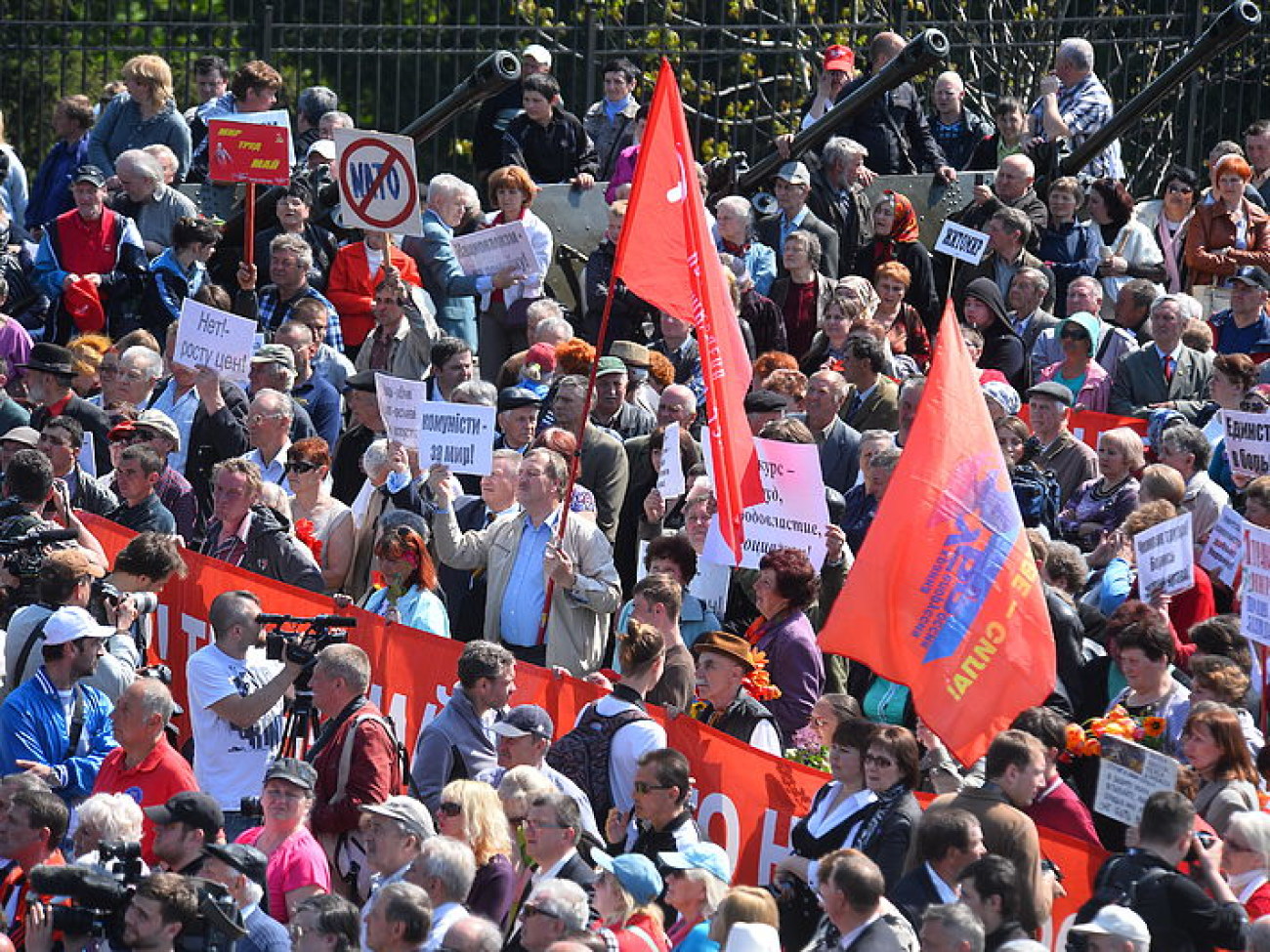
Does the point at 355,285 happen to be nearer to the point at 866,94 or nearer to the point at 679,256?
the point at 866,94

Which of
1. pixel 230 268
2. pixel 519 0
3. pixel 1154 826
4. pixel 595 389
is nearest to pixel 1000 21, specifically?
pixel 519 0

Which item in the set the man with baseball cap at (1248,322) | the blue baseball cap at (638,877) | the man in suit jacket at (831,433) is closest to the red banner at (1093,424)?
the man with baseball cap at (1248,322)

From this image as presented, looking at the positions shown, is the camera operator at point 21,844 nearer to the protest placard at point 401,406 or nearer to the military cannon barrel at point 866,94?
the protest placard at point 401,406

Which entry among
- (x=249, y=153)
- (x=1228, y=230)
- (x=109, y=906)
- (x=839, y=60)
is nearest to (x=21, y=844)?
(x=109, y=906)

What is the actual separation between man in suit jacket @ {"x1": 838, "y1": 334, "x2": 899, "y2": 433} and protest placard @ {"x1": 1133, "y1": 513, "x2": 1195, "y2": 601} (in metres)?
2.92

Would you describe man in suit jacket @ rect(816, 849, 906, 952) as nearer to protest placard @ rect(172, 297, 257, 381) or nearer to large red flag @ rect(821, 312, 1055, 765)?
large red flag @ rect(821, 312, 1055, 765)

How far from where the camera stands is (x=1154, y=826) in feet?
27.9

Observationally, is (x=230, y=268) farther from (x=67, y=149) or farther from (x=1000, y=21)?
(x=1000, y=21)

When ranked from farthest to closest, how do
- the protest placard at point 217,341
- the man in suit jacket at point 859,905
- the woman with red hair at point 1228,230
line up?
the woman with red hair at point 1228,230 → the protest placard at point 217,341 → the man in suit jacket at point 859,905

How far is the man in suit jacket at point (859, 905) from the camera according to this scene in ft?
26.8

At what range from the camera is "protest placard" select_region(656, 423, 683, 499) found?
12461 millimetres

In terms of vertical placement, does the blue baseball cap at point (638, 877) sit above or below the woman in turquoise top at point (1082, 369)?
above

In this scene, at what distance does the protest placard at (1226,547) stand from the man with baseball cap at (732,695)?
2453 millimetres

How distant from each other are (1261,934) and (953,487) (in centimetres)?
228
